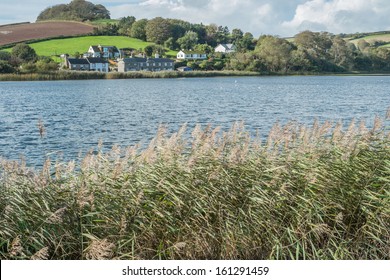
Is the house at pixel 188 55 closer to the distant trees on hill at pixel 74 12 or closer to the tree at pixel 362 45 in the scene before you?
the distant trees on hill at pixel 74 12

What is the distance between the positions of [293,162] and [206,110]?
109 feet

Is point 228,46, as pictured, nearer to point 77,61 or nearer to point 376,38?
point 376,38

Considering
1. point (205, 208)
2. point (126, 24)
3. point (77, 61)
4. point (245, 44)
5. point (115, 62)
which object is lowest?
point (205, 208)

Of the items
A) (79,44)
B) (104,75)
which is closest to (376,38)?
(104,75)

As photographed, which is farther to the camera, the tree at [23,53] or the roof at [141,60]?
the roof at [141,60]

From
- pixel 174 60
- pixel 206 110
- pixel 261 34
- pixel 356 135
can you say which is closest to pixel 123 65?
pixel 174 60

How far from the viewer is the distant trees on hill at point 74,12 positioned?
133625 mm

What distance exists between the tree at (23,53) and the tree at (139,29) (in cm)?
4475

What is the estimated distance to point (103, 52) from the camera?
14212 centimetres

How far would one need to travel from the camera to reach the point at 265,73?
5507 inches

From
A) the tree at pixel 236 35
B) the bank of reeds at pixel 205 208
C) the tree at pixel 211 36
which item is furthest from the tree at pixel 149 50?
the bank of reeds at pixel 205 208

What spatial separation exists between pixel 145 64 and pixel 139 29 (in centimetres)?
2360

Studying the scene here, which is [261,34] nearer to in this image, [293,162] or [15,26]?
[15,26]

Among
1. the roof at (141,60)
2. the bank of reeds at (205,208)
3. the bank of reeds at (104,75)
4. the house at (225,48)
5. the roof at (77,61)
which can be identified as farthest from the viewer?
the house at (225,48)
